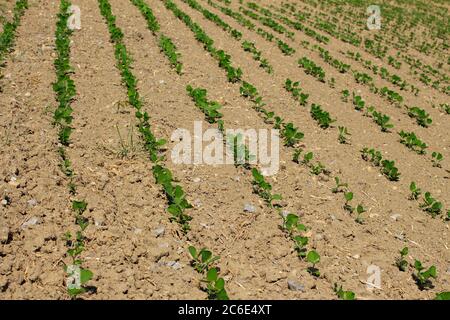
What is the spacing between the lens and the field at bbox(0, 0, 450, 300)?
4.64 metres

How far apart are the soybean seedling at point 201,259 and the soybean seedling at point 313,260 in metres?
1.03

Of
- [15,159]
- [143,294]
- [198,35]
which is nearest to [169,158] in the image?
[15,159]

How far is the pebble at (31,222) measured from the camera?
4.88 metres

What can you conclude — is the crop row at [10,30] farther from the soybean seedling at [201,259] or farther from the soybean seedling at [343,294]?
the soybean seedling at [343,294]

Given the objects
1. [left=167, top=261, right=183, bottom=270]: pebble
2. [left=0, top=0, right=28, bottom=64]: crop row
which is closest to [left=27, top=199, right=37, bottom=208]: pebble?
[left=167, top=261, right=183, bottom=270]: pebble

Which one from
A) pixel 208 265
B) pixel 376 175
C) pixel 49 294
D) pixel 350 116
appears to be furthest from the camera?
pixel 350 116

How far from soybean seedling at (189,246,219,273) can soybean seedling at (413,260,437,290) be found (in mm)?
2265

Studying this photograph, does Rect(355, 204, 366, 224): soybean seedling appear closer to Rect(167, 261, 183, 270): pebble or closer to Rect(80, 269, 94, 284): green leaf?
Rect(167, 261, 183, 270): pebble

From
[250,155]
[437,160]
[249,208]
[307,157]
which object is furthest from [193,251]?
[437,160]

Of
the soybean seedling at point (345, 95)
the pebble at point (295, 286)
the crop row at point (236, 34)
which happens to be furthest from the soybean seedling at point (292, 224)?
the crop row at point (236, 34)

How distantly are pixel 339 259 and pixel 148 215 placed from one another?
2.34 meters

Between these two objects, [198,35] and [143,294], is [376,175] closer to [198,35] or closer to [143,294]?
[143,294]

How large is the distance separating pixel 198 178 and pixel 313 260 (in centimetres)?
217

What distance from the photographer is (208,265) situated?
15.5ft
